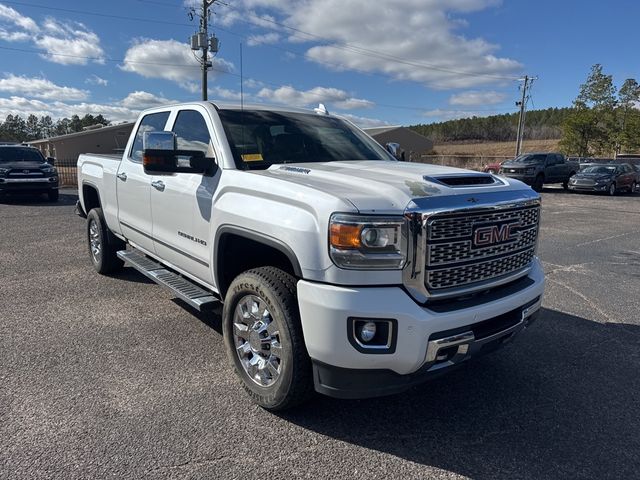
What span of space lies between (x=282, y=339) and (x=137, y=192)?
277 cm

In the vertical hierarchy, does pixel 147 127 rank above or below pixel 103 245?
above

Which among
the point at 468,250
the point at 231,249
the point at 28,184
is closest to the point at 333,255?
the point at 468,250

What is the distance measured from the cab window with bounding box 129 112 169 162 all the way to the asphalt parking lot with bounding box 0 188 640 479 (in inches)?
62.9

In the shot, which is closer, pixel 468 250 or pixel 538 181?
pixel 468 250

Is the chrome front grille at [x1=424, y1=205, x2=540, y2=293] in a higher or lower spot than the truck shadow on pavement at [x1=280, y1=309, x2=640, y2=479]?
higher

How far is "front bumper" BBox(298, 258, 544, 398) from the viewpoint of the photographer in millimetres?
2445

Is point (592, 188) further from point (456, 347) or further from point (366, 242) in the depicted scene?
point (366, 242)

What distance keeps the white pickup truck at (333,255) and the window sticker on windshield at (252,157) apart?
1cm

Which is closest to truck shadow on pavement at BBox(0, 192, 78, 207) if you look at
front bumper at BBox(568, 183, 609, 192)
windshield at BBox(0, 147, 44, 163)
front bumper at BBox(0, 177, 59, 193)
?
front bumper at BBox(0, 177, 59, 193)

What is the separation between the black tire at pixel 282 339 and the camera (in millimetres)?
2703

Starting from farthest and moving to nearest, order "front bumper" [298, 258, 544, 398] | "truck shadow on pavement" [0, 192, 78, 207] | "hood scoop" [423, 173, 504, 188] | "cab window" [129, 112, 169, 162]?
"truck shadow on pavement" [0, 192, 78, 207] → "cab window" [129, 112, 169, 162] → "hood scoop" [423, 173, 504, 188] → "front bumper" [298, 258, 544, 398]

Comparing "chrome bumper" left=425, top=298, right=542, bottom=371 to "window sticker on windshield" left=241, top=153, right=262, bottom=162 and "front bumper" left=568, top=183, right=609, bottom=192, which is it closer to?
"window sticker on windshield" left=241, top=153, right=262, bottom=162

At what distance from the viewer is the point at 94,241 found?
6.31 meters

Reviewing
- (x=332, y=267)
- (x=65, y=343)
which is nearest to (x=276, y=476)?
(x=332, y=267)
